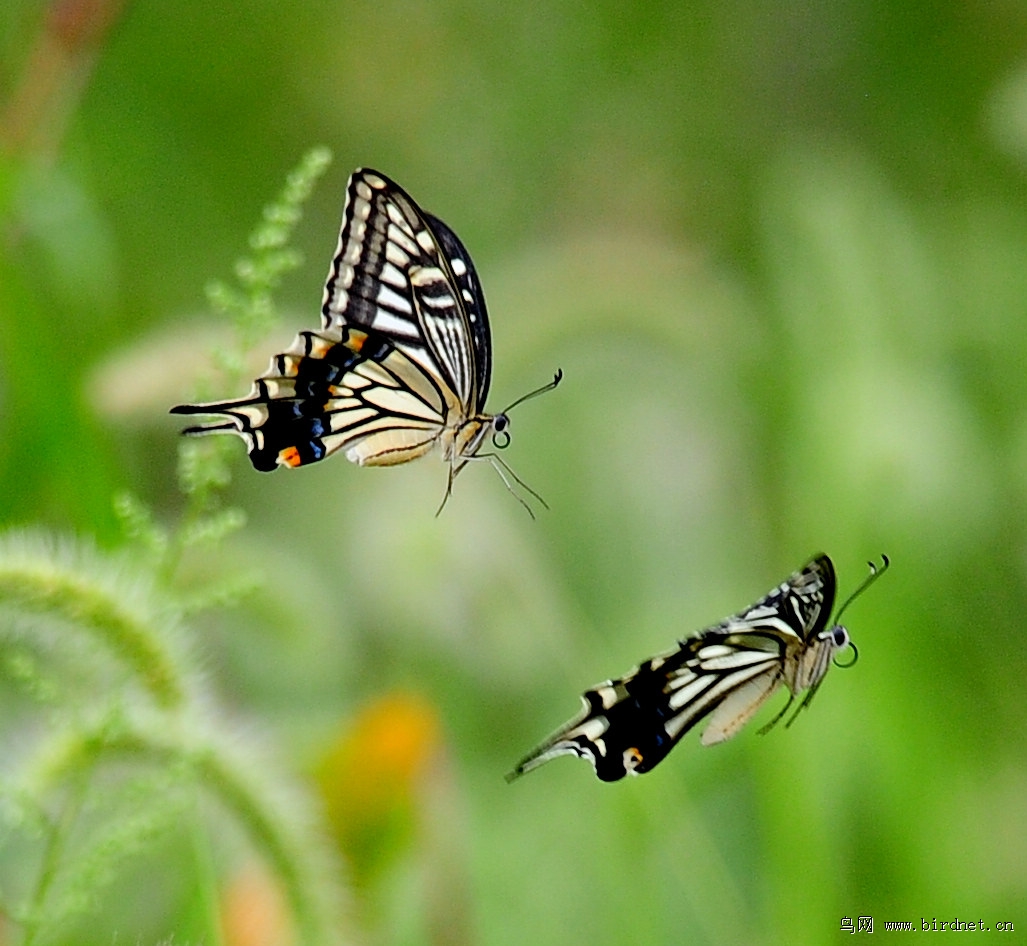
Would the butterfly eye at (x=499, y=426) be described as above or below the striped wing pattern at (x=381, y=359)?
below

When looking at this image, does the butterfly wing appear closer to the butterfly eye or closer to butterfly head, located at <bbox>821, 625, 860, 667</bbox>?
the butterfly eye

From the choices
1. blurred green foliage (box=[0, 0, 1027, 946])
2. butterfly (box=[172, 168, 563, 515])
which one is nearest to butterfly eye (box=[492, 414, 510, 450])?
butterfly (box=[172, 168, 563, 515])

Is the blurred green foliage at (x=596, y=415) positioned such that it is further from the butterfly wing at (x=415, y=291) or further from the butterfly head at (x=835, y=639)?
the butterfly head at (x=835, y=639)

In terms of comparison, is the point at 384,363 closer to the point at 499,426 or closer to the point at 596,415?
the point at 499,426

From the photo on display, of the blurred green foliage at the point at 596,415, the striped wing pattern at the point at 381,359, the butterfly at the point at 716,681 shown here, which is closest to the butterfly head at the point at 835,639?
the butterfly at the point at 716,681

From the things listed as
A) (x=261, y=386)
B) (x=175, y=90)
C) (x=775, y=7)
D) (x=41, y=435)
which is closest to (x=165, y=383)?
(x=41, y=435)

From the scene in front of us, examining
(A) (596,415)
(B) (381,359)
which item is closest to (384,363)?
(B) (381,359)

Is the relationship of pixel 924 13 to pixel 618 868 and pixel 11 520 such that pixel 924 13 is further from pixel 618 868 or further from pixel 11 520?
pixel 11 520
